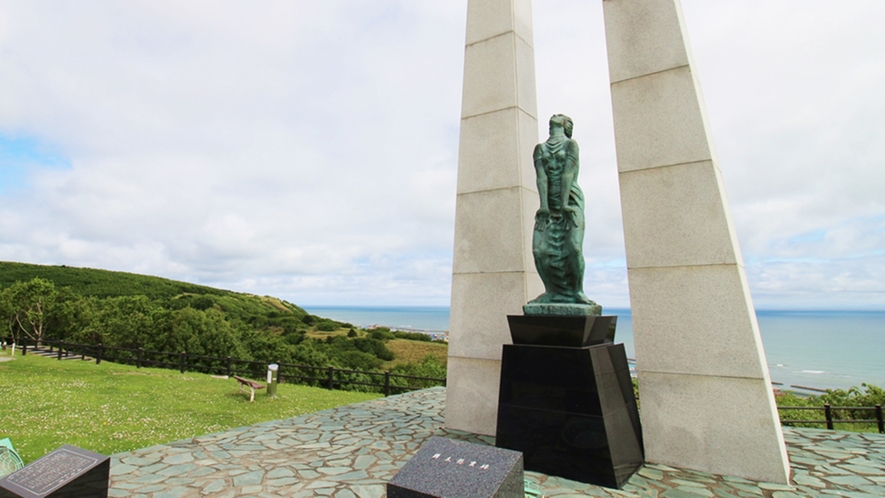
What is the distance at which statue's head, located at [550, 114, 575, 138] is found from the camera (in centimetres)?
683

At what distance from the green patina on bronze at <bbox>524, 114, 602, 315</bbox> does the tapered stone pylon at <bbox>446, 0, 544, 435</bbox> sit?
3.32 feet

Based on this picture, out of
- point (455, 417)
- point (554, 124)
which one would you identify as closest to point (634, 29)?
point (554, 124)

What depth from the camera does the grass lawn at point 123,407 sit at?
7.29 m

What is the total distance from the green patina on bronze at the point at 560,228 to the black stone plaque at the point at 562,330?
0.64 ft

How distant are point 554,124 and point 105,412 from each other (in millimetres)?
10277

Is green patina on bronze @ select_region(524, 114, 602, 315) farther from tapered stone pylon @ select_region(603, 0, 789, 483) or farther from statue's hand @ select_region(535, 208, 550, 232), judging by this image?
tapered stone pylon @ select_region(603, 0, 789, 483)

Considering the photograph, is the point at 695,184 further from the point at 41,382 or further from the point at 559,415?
the point at 41,382

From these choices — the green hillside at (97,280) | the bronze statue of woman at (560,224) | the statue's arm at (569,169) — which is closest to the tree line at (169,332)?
the bronze statue of woman at (560,224)

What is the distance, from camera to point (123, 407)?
988 cm

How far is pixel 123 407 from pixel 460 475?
31.9 feet

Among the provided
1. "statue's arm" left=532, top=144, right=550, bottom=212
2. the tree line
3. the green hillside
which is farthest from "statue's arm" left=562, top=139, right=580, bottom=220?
the green hillside

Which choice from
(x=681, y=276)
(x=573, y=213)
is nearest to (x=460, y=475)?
(x=573, y=213)

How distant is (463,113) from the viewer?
8719 millimetres

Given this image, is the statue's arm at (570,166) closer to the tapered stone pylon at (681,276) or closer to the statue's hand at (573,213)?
the statue's hand at (573,213)
